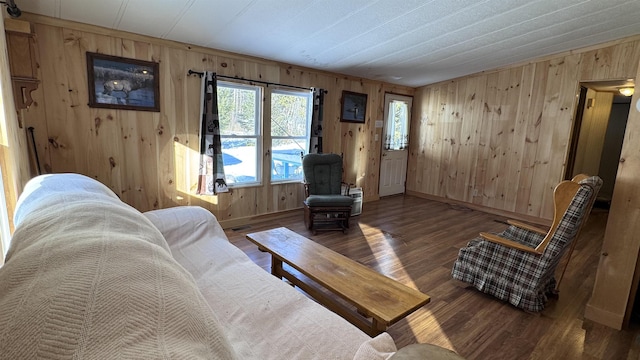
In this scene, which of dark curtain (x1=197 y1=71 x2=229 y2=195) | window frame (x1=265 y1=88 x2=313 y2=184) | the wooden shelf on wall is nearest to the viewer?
the wooden shelf on wall

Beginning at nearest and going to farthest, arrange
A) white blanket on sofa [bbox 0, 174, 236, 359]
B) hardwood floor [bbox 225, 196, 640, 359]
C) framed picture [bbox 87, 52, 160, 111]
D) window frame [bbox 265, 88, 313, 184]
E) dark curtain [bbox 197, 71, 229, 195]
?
white blanket on sofa [bbox 0, 174, 236, 359], hardwood floor [bbox 225, 196, 640, 359], framed picture [bbox 87, 52, 160, 111], dark curtain [bbox 197, 71, 229, 195], window frame [bbox 265, 88, 313, 184]

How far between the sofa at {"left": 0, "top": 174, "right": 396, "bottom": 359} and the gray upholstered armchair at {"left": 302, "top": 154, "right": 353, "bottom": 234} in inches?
101

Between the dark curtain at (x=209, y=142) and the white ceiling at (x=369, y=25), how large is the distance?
489mm

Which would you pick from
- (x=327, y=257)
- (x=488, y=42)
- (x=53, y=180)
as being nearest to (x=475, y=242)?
(x=327, y=257)

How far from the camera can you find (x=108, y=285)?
54cm

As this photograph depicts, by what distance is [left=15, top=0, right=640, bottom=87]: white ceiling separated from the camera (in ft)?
8.12

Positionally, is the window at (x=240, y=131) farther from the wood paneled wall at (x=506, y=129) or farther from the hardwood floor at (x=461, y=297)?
the wood paneled wall at (x=506, y=129)

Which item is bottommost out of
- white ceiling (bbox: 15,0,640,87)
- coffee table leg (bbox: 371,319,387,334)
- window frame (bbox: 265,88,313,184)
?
coffee table leg (bbox: 371,319,387,334)

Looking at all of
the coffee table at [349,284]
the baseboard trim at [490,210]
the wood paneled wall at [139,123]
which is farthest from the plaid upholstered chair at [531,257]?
the wood paneled wall at [139,123]

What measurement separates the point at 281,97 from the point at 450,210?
135 inches

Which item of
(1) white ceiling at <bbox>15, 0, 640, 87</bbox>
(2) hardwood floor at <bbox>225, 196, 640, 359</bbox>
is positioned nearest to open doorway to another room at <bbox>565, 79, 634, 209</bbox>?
(1) white ceiling at <bbox>15, 0, 640, 87</bbox>

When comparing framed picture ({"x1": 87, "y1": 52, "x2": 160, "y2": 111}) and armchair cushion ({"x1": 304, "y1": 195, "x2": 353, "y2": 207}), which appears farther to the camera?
armchair cushion ({"x1": 304, "y1": 195, "x2": 353, "y2": 207})

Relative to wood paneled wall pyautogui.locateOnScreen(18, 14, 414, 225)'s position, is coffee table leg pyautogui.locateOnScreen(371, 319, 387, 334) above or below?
below

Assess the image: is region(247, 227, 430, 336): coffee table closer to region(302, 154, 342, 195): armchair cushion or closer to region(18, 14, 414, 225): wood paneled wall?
region(18, 14, 414, 225): wood paneled wall
